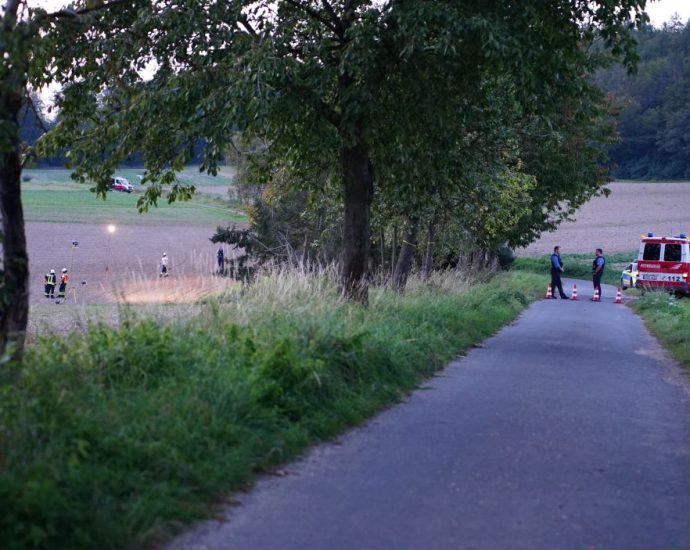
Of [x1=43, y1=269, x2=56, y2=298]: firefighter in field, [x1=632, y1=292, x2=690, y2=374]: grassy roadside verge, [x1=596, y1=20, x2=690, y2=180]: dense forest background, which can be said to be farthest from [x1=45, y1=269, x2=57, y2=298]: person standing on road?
[x1=596, y1=20, x2=690, y2=180]: dense forest background

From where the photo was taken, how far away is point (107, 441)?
6.33 meters

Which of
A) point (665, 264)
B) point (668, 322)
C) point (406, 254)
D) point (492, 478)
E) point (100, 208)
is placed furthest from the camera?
point (100, 208)

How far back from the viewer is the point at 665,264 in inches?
1638

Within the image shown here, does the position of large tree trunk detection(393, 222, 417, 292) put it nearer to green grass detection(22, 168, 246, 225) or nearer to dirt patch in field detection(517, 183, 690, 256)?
green grass detection(22, 168, 246, 225)

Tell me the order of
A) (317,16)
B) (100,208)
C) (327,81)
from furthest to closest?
(100,208), (317,16), (327,81)

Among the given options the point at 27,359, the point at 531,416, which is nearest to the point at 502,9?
the point at 531,416

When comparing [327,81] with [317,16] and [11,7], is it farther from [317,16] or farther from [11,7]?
[11,7]

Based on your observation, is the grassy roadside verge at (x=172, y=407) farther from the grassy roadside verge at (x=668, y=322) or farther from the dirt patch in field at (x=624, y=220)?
the dirt patch in field at (x=624, y=220)

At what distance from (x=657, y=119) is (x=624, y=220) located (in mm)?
27774

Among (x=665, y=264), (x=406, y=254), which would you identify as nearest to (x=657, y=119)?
(x=665, y=264)

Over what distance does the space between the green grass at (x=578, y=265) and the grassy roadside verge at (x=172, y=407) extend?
4926 cm

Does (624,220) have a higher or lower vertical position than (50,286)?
higher

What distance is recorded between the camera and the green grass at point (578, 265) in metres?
61.1

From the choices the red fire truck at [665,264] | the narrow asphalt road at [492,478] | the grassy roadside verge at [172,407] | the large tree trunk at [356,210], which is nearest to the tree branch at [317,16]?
the large tree trunk at [356,210]
